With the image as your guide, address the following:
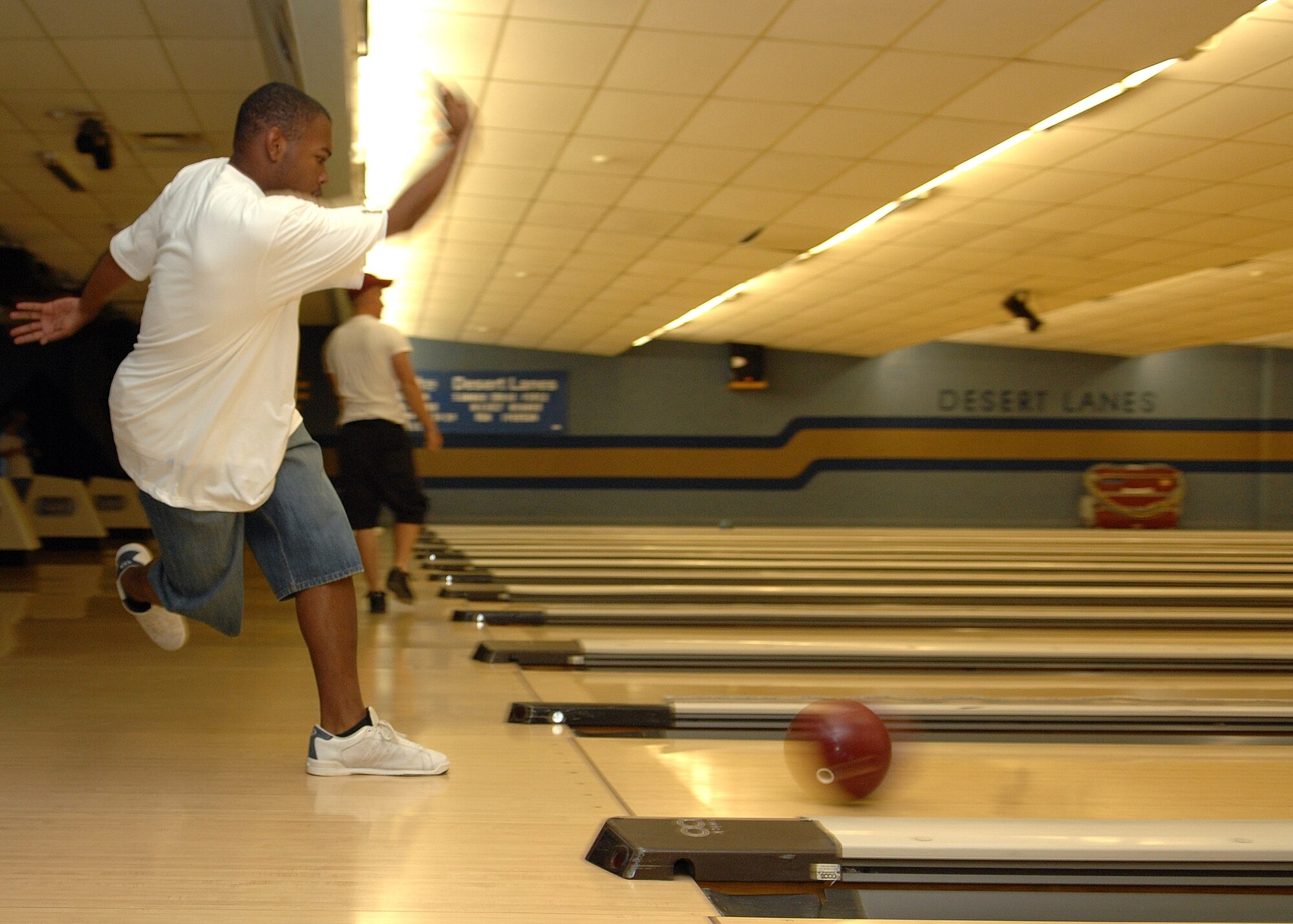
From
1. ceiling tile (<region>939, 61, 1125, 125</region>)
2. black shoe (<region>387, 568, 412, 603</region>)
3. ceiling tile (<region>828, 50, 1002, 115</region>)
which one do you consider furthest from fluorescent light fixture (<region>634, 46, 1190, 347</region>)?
black shoe (<region>387, 568, 412, 603</region>)

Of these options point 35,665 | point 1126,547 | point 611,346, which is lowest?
point 35,665

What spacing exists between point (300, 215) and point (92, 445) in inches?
367

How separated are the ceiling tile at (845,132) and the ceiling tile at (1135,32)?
96 cm

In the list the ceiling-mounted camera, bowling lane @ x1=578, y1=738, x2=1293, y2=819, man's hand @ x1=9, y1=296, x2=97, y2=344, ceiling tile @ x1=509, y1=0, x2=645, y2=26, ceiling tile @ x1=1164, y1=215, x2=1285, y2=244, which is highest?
ceiling tile @ x1=1164, y1=215, x2=1285, y2=244

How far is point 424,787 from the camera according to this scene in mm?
1758

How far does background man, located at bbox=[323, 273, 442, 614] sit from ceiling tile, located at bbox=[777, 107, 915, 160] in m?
2.78

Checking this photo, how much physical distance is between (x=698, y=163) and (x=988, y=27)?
7.36 feet

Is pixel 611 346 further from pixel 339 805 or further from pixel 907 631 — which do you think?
pixel 339 805

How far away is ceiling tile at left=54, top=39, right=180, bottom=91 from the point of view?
4.94 m

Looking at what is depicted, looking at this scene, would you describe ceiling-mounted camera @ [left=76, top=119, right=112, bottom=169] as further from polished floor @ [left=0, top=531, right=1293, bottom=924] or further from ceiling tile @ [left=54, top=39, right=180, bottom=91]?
polished floor @ [left=0, top=531, right=1293, bottom=924]

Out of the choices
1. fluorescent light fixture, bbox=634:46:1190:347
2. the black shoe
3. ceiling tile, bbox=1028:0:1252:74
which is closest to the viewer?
the black shoe

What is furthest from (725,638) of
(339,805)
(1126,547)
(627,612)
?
(1126,547)

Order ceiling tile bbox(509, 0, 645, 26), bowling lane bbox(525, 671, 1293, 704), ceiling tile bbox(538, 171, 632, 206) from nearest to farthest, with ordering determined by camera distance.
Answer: bowling lane bbox(525, 671, 1293, 704), ceiling tile bbox(509, 0, 645, 26), ceiling tile bbox(538, 171, 632, 206)

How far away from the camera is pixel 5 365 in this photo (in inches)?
464
